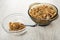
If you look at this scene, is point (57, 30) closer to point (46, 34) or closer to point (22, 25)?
point (46, 34)

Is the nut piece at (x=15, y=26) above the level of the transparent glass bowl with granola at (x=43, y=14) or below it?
below

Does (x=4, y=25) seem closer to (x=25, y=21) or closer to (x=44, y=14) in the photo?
(x=25, y=21)

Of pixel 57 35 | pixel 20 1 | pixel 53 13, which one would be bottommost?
pixel 57 35

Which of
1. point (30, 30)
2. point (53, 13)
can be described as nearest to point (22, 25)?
point (30, 30)

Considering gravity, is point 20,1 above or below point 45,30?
above

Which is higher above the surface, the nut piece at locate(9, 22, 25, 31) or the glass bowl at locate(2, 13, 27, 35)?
the glass bowl at locate(2, 13, 27, 35)

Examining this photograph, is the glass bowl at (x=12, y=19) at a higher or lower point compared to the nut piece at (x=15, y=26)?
higher

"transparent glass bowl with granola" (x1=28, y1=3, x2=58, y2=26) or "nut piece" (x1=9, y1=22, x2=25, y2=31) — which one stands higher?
"transparent glass bowl with granola" (x1=28, y1=3, x2=58, y2=26)

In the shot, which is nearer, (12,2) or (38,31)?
(38,31)
